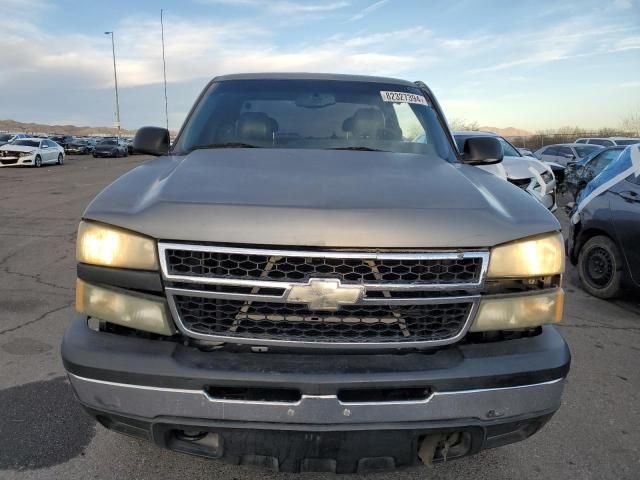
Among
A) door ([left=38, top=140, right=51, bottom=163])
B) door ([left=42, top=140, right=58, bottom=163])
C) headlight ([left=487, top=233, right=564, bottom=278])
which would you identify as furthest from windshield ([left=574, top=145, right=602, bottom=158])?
door ([left=42, top=140, right=58, bottom=163])

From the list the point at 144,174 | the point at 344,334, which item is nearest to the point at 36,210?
the point at 144,174

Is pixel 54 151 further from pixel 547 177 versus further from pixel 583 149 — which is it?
pixel 547 177

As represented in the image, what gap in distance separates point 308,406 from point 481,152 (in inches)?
82.8

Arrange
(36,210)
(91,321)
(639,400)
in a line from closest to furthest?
(91,321), (639,400), (36,210)

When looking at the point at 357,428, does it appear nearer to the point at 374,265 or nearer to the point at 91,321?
the point at 374,265

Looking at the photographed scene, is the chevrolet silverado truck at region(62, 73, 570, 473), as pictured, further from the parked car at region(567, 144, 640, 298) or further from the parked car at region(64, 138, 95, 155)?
the parked car at region(64, 138, 95, 155)

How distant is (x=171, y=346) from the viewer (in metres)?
1.92

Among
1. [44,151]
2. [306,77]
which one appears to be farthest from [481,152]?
[44,151]

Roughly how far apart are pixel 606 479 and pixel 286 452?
166cm

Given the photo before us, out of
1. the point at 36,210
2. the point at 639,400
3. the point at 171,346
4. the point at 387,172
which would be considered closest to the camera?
the point at 171,346

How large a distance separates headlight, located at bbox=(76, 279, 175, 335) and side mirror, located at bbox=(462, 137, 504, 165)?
207cm

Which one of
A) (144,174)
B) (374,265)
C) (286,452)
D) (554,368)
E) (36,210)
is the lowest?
(36,210)

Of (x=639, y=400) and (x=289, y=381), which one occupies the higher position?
(x=289, y=381)

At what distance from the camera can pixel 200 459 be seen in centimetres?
262
